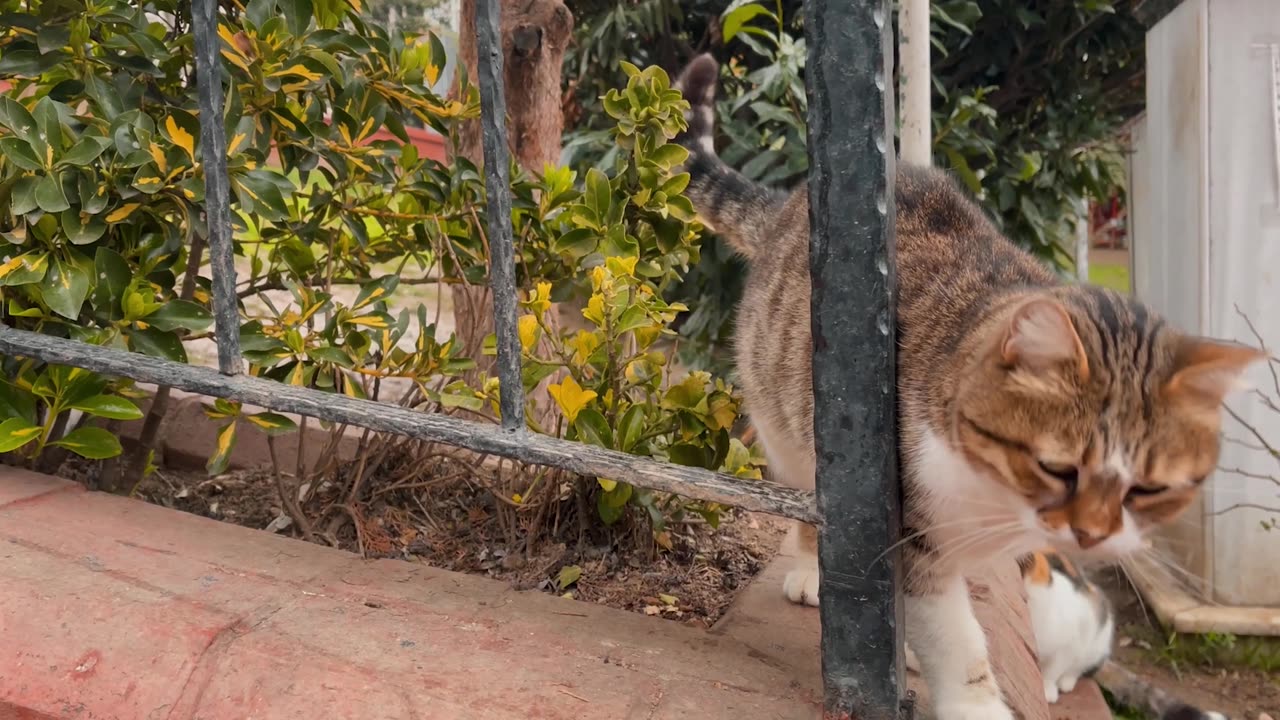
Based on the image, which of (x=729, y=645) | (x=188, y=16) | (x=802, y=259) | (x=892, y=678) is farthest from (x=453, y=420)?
(x=188, y=16)

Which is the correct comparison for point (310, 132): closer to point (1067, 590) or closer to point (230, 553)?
point (230, 553)

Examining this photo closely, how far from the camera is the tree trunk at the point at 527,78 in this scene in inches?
93.3

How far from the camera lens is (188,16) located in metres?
1.81

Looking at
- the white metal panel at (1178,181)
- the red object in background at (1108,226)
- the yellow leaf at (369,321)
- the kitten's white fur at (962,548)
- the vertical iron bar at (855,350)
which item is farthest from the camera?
the red object in background at (1108,226)

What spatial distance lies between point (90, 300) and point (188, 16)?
1.83 feet

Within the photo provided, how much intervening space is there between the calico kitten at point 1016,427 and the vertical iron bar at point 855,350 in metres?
0.12

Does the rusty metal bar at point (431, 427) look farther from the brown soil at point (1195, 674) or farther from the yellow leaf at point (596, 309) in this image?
the brown soil at point (1195, 674)

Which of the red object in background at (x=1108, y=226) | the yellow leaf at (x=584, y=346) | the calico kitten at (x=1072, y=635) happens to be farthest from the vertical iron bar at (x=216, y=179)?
the red object in background at (x=1108, y=226)

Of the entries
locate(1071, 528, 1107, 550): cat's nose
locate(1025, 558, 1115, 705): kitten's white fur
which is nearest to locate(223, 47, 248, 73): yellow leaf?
locate(1071, 528, 1107, 550): cat's nose

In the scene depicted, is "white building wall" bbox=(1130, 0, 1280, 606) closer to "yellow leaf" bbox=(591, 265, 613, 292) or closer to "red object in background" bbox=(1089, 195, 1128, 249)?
"yellow leaf" bbox=(591, 265, 613, 292)

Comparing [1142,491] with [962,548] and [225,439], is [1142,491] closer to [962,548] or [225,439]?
[962,548]

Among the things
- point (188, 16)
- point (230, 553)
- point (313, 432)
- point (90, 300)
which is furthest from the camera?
point (313, 432)

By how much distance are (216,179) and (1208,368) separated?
132cm

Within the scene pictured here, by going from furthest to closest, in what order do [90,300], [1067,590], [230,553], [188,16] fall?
[1067,590] < [188,16] < [90,300] < [230,553]
